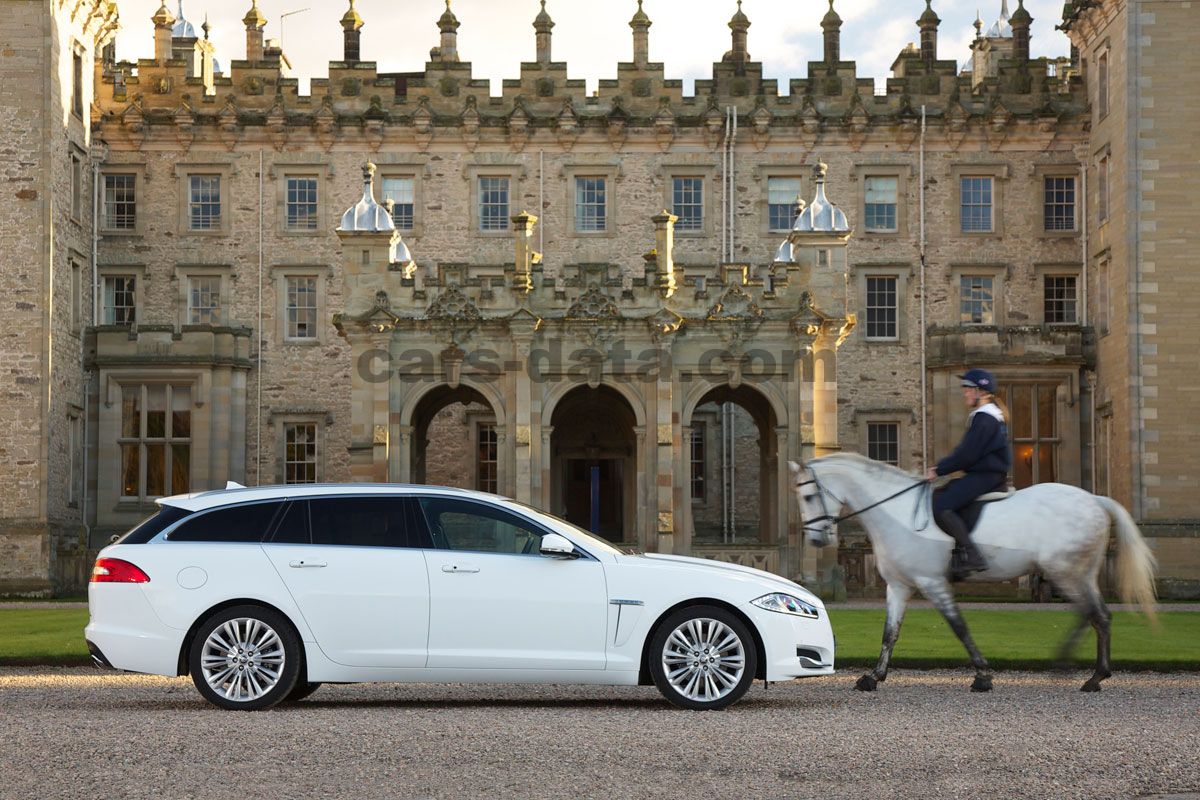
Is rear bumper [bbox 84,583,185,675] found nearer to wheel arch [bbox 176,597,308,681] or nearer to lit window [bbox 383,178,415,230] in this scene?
wheel arch [bbox 176,597,308,681]

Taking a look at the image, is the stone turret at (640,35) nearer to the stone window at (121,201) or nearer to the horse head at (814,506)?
the stone window at (121,201)

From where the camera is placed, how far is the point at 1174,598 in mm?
35281

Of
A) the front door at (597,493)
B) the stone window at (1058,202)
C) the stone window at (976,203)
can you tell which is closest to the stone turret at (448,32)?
the front door at (597,493)

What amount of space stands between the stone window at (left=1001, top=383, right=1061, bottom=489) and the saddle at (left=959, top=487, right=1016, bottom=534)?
25668 millimetres

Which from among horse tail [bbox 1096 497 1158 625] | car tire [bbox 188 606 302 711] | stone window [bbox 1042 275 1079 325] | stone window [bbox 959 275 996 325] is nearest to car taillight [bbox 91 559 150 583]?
car tire [bbox 188 606 302 711]

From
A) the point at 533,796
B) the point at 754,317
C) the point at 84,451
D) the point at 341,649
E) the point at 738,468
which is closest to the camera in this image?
the point at 533,796

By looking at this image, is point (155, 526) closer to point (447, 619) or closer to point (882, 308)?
point (447, 619)

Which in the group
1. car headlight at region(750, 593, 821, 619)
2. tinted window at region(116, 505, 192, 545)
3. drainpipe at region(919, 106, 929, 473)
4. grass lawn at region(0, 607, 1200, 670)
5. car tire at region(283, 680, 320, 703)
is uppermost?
→ drainpipe at region(919, 106, 929, 473)

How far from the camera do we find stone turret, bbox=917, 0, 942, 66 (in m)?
43.6

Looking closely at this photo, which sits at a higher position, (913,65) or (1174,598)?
(913,65)

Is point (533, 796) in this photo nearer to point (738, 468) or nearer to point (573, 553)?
point (573, 553)

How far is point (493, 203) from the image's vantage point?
41.9 m

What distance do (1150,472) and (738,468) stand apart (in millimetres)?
9811

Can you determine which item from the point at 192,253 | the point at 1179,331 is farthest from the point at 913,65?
the point at 192,253
